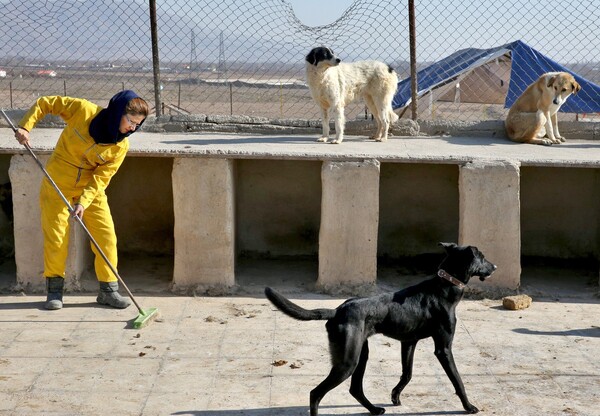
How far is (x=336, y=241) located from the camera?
847cm

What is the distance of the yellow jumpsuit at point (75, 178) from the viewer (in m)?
7.54

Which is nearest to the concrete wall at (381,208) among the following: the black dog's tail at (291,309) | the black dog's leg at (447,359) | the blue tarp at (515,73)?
the blue tarp at (515,73)

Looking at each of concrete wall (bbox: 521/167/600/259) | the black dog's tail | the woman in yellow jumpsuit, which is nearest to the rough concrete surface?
the woman in yellow jumpsuit

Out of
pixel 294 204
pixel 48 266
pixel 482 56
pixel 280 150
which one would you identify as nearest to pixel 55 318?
pixel 48 266

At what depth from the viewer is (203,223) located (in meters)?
8.45

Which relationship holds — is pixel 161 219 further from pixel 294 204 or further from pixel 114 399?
pixel 114 399

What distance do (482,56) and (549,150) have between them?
23.3 feet

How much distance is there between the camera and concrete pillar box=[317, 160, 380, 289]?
8.39 metres

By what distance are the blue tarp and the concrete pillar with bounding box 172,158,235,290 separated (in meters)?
5.54

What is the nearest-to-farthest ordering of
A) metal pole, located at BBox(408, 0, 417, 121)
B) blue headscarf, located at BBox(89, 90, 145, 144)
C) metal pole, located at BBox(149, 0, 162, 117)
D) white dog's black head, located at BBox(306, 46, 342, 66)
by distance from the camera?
1. blue headscarf, located at BBox(89, 90, 145, 144)
2. white dog's black head, located at BBox(306, 46, 342, 66)
3. metal pole, located at BBox(149, 0, 162, 117)
4. metal pole, located at BBox(408, 0, 417, 121)

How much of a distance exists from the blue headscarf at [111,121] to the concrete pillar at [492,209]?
3.07 m

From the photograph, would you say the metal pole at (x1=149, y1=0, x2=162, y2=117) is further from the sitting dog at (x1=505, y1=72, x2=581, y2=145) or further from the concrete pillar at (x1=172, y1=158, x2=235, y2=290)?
the sitting dog at (x1=505, y1=72, x2=581, y2=145)

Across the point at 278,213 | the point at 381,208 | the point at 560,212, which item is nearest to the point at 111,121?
the point at 278,213

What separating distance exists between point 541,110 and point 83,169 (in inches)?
192
